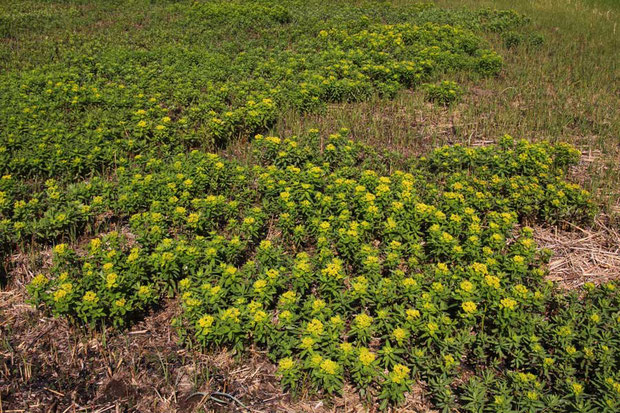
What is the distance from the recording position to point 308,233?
591cm

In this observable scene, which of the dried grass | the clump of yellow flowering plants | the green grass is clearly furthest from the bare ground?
the green grass

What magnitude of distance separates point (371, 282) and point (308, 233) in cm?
138

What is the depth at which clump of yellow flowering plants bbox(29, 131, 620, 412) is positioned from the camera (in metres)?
4.03

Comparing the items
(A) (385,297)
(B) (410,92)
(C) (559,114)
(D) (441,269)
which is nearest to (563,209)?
(D) (441,269)

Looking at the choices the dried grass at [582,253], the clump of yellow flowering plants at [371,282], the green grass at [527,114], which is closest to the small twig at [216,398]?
Result: the clump of yellow flowering plants at [371,282]

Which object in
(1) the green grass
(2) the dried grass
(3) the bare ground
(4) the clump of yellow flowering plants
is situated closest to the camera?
(4) the clump of yellow flowering plants

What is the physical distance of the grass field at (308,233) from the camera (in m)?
4.18

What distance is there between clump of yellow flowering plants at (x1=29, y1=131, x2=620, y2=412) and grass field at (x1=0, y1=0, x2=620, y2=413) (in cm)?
3

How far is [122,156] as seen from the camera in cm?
723

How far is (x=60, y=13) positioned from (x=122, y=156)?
11797 millimetres

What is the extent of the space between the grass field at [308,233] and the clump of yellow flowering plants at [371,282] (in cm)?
3

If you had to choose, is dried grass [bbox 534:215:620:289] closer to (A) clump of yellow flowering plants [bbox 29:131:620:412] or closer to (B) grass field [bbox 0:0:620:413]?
(B) grass field [bbox 0:0:620:413]

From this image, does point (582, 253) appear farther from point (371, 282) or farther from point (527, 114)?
point (527, 114)

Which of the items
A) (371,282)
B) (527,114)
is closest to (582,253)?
(371,282)
